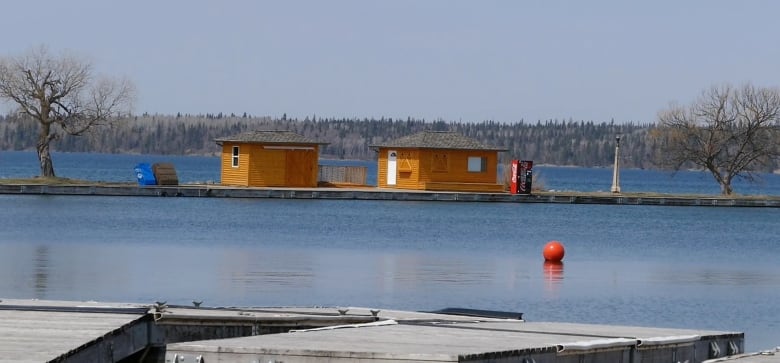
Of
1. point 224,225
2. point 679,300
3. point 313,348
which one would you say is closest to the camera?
point 313,348

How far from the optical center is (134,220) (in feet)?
160

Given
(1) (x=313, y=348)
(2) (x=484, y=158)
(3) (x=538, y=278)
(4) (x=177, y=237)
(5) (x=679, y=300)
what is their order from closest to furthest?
(1) (x=313, y=348) → (5) (x=679, y=300) → (3) (x=538, y=278) → (4) (x=177, y=237) → (2) (x=484, y=158)

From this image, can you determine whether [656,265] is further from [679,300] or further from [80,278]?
[80,278]

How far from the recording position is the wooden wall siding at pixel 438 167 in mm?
61125

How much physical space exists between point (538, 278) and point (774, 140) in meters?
45.4

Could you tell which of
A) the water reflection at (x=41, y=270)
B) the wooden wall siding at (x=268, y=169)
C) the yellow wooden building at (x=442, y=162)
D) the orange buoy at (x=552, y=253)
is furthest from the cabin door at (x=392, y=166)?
the water reflection at (x=41, y=270)

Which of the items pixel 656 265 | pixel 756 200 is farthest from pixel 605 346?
pixel 756 200

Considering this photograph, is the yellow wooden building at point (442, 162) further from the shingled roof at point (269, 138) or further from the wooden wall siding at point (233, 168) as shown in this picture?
the wooden wall siding at point (233, 168)

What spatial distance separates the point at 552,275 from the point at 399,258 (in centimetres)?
516

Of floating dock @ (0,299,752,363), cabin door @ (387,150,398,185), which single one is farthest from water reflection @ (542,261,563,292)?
cabin door @ (387,150,398,185)

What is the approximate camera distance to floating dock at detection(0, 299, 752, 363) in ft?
38.5

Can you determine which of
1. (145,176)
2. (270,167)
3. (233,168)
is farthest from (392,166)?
(145,176)

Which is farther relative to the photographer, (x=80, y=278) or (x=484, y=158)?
(x=484, y=158)

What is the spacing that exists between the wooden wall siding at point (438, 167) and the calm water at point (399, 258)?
4.01 ft
